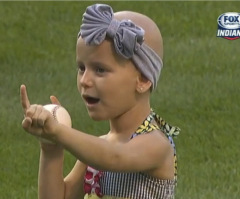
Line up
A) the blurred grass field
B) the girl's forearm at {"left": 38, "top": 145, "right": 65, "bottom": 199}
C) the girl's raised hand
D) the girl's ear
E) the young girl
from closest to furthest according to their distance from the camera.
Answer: the girl's raised hand, the young girl, the girl's ear, the girl's forearm at {"left": 38, "top": 145, "right": 65, "bottom": 199}, the blurred grass field

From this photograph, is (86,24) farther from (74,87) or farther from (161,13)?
(161,13)

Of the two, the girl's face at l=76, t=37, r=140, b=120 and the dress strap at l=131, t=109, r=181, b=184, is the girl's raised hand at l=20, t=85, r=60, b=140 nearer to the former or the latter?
the girl's face at l=76, t=37, r=140, b=120

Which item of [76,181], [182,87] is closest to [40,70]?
[182,87]

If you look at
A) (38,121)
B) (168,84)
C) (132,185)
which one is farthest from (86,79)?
(168,84)

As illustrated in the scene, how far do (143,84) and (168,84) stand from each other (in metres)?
5.33

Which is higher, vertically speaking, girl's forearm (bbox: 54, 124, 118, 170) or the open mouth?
the open mouth

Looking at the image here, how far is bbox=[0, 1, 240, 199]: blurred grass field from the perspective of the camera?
8555 mm

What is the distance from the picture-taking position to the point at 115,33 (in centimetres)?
504

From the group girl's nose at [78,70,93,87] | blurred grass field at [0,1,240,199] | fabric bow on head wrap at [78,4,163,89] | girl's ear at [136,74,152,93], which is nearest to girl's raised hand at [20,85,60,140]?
girl's nose at [78,70,93,87]

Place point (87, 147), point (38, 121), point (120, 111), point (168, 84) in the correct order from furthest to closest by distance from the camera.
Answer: point (168, 84) → point (120, 111) → point (87, 147) → point (38, 121)

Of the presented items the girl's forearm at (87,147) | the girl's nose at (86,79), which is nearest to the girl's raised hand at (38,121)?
the girl's forearm at (87,147)

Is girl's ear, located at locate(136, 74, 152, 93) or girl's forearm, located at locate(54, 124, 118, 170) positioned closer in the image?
girl's forearm, located at locate(54, 124, 118, 170)

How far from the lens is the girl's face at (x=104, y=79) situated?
16.6ft

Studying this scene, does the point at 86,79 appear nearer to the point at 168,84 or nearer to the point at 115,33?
the point at 115,33
